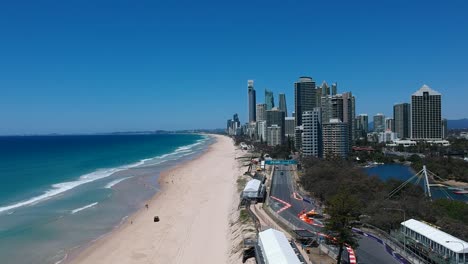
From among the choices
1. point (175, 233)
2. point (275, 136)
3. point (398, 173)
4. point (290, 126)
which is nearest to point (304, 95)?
point (290, 126)

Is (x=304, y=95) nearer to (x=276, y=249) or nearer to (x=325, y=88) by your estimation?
(x=325, y=88)

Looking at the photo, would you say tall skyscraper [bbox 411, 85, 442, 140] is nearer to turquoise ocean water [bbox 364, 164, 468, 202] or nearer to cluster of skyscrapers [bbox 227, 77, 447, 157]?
cluster of skyscrapers [bbox 227, 77, 447, 157]

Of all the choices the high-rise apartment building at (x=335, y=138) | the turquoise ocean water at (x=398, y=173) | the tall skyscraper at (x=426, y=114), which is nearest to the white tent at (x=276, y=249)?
the turquoise ocean water at (x=398, y=173)

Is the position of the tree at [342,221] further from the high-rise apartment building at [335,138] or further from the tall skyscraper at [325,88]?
the tall skyscraper at [325,88]

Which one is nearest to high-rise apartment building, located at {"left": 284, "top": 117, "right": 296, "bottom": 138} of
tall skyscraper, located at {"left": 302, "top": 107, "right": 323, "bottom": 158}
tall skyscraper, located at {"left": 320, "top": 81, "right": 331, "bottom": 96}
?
tall skyscraper, located at {"left": 320, "top": 81, "right": 331, "bottom": 96}

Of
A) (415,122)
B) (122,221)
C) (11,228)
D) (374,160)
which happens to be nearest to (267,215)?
(122,221)
